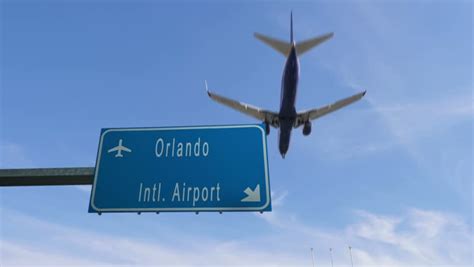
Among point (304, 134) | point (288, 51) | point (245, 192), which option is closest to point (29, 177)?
point (245, 192)

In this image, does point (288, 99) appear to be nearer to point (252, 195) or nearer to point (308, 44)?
point (308, 44)

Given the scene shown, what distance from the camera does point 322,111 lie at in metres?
34.4

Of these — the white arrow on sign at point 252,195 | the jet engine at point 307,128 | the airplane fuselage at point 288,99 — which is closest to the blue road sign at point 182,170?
the white arrow on sign at point 252,195

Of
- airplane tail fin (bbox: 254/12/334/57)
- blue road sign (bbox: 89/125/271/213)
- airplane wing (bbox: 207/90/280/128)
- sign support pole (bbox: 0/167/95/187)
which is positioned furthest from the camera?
airplane wing (bbox: 207/90/280/128)

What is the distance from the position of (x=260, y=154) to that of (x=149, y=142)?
3.05 meters

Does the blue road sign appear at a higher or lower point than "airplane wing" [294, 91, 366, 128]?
lower


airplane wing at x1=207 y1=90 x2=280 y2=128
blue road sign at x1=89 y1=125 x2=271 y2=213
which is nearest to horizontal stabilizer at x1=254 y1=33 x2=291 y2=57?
airplane wing at x1=207 y1=90 x2=280 y2=128

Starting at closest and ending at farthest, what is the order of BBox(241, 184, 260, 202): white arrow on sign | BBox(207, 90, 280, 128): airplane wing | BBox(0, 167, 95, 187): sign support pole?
BBox(241, 184, 260, 202): white arrow on sign, BBox(0, 167, 95, 187): sign support pole, BBox(207, 90, 280, 128): airplane wing

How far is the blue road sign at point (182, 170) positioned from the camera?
26.0ft

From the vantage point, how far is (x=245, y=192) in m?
7.89

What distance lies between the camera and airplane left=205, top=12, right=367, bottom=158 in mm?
30031

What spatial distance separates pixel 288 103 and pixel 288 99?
523 millimetres

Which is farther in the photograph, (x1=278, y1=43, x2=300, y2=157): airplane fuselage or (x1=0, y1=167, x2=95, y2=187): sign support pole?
(x1=278, y1=43, x2=300, y2=157): airplane fuselage

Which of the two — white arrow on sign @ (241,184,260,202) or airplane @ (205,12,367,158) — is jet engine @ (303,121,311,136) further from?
white arrow on sign @ (241,184,260,202)
